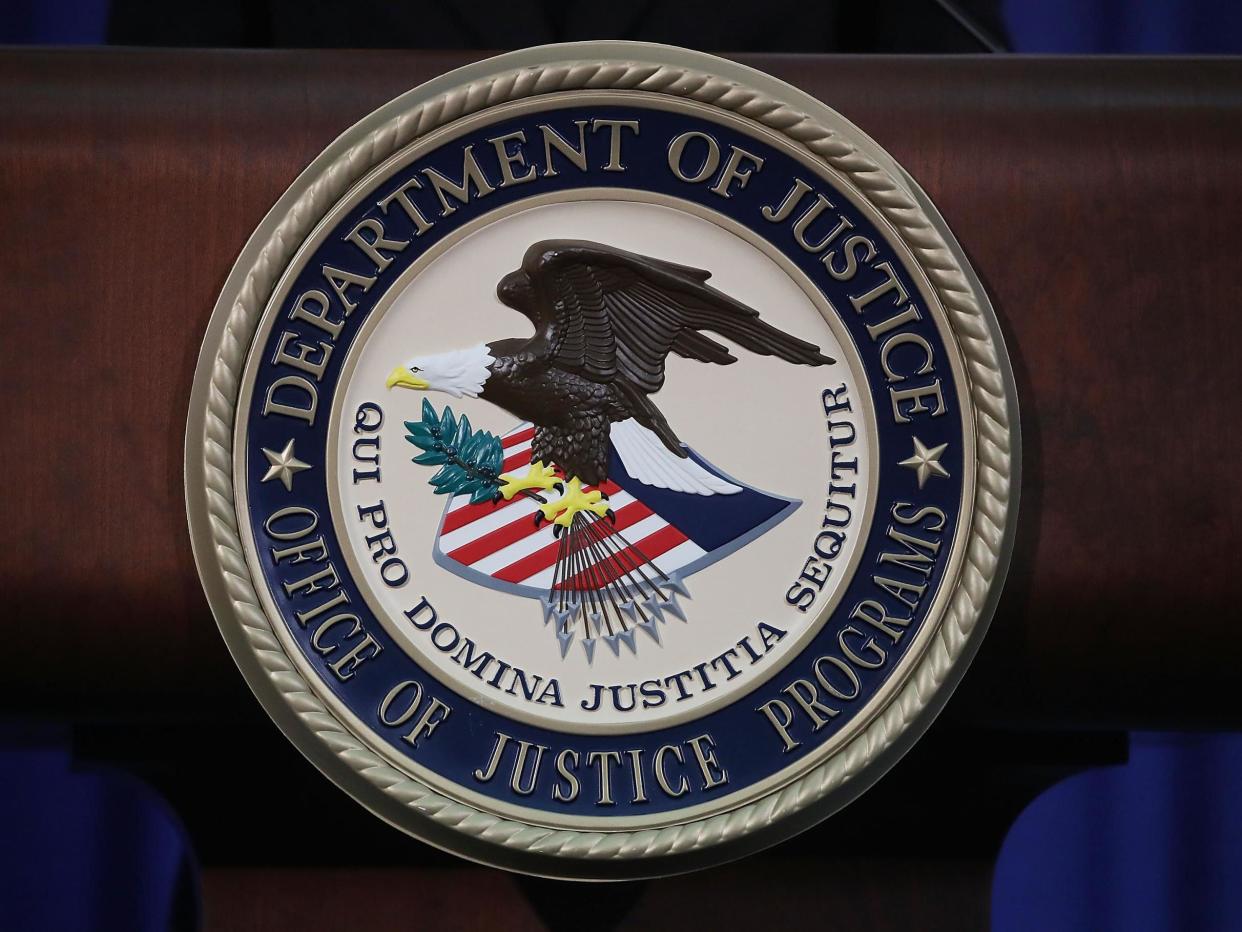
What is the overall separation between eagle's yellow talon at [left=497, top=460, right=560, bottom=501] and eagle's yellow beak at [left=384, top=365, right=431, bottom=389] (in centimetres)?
9

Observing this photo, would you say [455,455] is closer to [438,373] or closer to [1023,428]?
[438,373]

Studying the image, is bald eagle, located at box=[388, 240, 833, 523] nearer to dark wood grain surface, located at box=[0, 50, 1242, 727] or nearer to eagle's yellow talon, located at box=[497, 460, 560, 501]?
eagle's yellow talon, located at box=[497, 460, 560, 501]

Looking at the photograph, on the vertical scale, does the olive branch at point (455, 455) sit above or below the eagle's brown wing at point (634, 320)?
below

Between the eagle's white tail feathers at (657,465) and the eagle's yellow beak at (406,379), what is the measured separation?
0.47 feet

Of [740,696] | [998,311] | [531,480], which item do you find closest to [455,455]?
[531,480]

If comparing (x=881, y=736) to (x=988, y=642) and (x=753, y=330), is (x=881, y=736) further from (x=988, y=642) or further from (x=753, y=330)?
(x=753, y=330)

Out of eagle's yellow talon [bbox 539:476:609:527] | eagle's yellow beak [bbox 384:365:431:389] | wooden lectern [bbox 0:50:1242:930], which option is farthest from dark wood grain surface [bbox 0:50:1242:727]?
eagle's yellow talon [bbox 539:476:609:527]

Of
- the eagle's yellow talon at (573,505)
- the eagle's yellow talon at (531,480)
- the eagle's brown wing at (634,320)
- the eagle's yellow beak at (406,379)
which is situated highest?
the eagle's brown wing at (634,320)

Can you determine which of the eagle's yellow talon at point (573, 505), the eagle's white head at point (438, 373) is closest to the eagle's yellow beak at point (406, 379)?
the eagle's white head at point (438, 373)

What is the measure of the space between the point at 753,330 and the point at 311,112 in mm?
371

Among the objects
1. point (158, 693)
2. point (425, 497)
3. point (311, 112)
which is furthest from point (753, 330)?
point (158, 693)

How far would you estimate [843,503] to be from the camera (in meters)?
1.14

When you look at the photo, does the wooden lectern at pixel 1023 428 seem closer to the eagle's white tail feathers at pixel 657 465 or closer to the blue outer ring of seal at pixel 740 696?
the blue outer ring of seal at pixel 740 696

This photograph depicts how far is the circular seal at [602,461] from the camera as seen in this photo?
112cm
